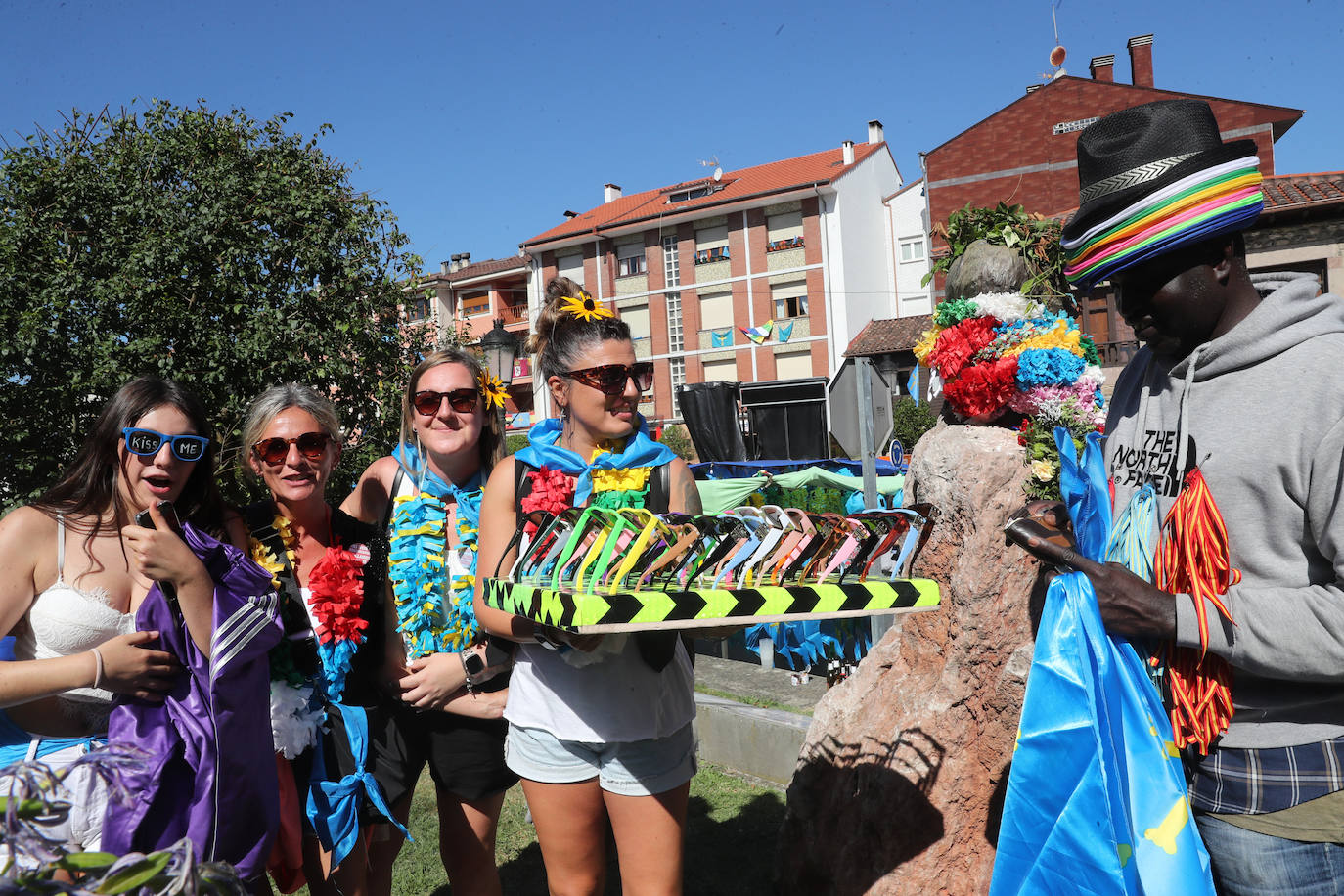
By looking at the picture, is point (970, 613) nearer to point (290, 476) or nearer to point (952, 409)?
point (952, 409)

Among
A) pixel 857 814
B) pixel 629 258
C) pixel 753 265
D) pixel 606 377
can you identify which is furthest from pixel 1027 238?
pixel 629 258

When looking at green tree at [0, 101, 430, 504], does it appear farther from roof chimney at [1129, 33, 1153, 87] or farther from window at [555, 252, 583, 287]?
window at [555, 252, 583, 287]

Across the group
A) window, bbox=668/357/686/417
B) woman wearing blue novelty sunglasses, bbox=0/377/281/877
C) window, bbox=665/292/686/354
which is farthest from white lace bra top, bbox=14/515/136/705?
window, bbox=665/292/686/354

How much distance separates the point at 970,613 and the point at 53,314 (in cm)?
710

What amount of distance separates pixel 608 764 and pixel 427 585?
966 mm

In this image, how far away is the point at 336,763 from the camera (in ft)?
8.75

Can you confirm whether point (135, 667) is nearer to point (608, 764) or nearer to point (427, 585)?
point (427, 585)

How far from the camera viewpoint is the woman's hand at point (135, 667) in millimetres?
2041

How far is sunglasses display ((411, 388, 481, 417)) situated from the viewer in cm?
308

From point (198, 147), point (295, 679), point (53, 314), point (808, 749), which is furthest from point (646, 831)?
point (198, 147)

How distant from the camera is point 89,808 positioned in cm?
Result: 194

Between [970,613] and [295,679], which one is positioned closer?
[295,679]

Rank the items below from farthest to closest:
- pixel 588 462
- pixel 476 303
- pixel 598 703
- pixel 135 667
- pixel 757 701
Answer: pixel 476 303 < pixel 757 701 < pixel 588 462 < pixel 598 703 < pixel 135 667

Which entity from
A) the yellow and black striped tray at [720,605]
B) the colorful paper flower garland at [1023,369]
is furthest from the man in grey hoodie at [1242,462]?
the colorful paper flower garland at [1023,369]
